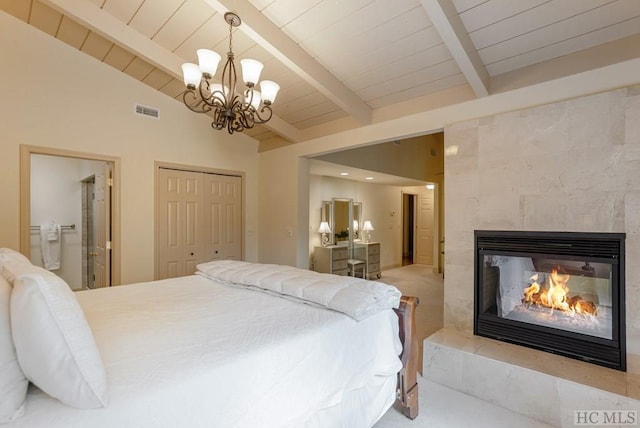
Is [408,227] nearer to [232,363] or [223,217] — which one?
[223,217]

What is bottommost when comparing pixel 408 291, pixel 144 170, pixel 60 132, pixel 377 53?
pixel 408 291

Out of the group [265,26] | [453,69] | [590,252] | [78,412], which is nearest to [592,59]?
[453,69]

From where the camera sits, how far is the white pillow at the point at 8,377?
0.79 meters

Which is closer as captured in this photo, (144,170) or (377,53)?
(377,53)

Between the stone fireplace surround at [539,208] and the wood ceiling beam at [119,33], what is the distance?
284cm

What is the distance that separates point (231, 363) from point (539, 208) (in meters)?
2.44

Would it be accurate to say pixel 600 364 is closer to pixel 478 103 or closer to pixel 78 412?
pixel 478 103

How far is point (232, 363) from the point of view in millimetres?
1109

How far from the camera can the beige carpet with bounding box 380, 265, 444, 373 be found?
3.60 m

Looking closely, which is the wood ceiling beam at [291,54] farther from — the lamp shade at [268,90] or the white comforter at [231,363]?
the white comforter at [231,363]

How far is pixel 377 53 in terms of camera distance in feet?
8.66

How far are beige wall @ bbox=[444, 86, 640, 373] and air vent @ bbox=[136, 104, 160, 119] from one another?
3362 mm

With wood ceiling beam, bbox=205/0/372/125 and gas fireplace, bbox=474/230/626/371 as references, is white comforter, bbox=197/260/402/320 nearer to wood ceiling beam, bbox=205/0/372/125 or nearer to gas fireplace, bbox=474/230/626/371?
gas fireplace, bbox=474/230/626/371

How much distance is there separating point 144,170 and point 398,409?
363 cm
